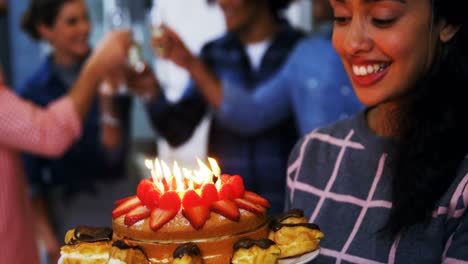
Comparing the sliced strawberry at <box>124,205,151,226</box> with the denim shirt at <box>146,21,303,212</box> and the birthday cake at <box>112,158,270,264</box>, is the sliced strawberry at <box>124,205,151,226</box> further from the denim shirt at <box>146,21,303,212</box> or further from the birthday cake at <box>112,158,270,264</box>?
the denim shirt at <box>146,21,303,212</box>

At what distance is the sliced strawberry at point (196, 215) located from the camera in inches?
38.0

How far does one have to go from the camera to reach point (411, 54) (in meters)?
1.14

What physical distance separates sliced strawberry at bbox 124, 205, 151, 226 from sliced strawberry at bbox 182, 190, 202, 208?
7 centimetres

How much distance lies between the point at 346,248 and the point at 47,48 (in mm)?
2172

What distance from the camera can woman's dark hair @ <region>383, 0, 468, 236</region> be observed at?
45.6 inches

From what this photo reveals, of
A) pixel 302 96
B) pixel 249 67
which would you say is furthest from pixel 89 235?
pixel 249 67

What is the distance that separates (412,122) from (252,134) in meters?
1.30

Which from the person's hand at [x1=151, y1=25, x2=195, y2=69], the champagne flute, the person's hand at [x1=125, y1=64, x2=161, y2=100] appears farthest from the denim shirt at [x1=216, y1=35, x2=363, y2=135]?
the champagne flute

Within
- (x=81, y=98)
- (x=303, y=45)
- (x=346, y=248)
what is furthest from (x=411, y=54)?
(x=81, y=98)

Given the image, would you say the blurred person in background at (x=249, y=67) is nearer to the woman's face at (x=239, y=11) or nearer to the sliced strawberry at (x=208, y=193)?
the woman's face at (x=239, y=11)

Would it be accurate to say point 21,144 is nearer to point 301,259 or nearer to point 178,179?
point 178,179

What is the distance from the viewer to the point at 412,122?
1.22m

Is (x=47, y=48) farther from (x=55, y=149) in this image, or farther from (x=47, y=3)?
(x=55, y=149)

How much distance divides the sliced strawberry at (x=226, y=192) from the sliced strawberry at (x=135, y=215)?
0.40 ft
